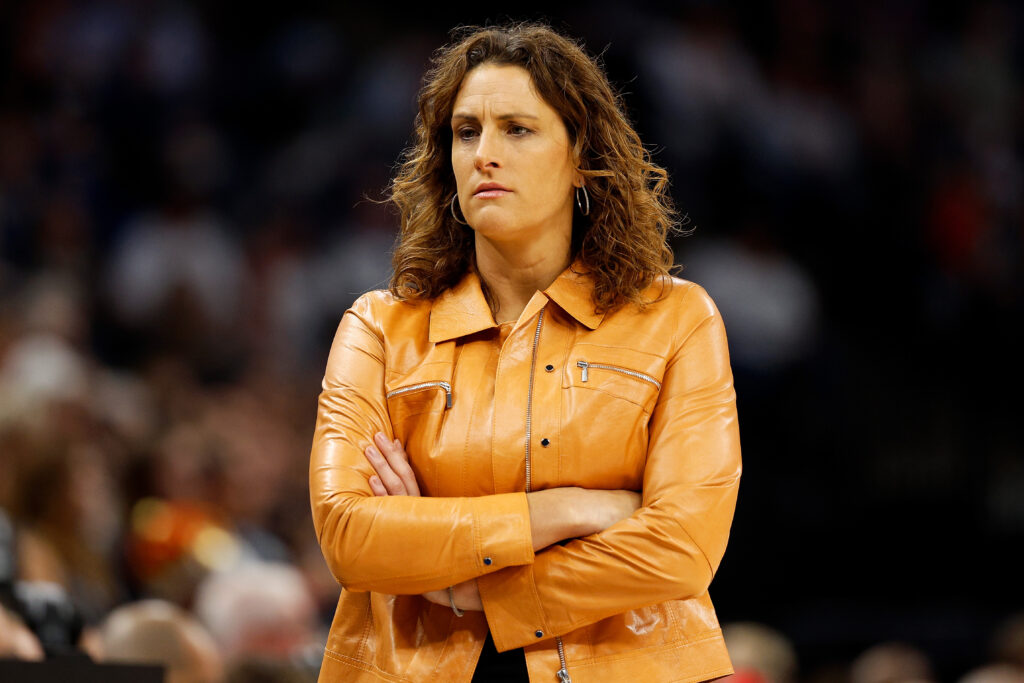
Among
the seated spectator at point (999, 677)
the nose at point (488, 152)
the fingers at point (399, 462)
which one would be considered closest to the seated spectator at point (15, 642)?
the fingers at point (399, 462)

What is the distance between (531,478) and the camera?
2.63 m

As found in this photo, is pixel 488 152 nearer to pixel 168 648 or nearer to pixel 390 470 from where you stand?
pixel 390 470

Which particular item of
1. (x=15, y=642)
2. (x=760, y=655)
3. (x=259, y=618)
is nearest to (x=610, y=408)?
(x=15, y=642)

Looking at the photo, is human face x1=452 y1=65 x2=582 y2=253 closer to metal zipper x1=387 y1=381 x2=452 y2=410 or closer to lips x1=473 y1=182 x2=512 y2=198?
lips x1=473 y1=182 x2=512 y2=198

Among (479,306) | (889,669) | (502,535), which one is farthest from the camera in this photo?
(889,669)

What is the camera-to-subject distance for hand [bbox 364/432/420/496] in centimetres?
267

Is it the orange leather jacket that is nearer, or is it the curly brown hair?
the orange leather jacket

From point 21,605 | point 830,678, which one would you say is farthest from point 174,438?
point 830,678

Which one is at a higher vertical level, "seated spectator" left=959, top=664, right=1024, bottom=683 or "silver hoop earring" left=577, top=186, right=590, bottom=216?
"silver hoop earring" left=577, top=186, right=590, bottom=216

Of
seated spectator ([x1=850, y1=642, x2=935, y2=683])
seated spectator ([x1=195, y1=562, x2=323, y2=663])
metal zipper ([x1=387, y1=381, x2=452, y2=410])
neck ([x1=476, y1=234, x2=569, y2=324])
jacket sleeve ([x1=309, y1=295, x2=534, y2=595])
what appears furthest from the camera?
seated spectator ([x1=850, y1=642, x2=935, y2=683])

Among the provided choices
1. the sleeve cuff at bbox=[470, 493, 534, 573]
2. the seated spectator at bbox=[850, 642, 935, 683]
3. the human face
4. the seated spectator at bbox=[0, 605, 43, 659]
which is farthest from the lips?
the seated spectator at bbox=[850, 642, 935, 683]

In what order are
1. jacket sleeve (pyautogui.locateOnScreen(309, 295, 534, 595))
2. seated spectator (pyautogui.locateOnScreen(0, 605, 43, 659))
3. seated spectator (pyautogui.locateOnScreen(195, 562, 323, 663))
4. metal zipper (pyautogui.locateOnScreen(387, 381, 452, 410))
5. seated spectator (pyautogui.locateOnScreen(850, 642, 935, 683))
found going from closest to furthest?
1. jacket sleeve (pyautogui.locateOnScreen(309, 295, 534, 595))
2. metal zipper (pyautogui.locateOnScreen(387, 381, 452, 410))
3. seated spectator (pyautogui.locateOnScreen(0, 605, 43, 659))
4. seated spectator (pyautogui.locateOnScreen(195, 562, 323, 663))
5. seated spectator (pyautogui.locateOnScreen(850, 642, 935, 683))

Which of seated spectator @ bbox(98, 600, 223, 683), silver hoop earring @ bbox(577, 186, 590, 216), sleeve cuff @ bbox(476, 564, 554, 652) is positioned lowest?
seated spectator @ bbox(98, 600, 223, 683)

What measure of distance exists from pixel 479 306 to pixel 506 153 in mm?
332
